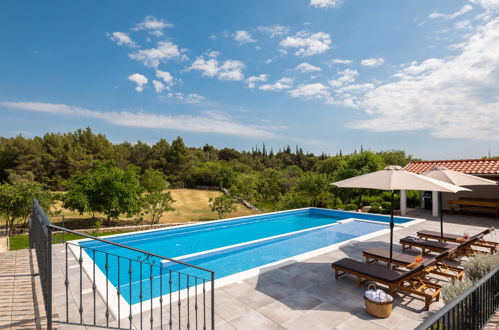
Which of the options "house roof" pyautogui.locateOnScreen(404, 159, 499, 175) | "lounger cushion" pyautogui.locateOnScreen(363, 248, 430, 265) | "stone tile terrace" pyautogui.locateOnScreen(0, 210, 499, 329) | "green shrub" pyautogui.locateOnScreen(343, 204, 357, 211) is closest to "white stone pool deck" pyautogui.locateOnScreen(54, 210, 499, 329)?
"stone tile terrace" pyautogui.locateOnScreen(0, 210, 499, 329)

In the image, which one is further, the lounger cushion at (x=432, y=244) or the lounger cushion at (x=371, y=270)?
the lounger cushion at (x=432, y=244)

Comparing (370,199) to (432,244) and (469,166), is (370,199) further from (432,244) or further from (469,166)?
(432,244)

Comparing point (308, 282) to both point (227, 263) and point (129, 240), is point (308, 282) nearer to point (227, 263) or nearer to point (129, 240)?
point (227, 263)

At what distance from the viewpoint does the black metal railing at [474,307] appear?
2.68m

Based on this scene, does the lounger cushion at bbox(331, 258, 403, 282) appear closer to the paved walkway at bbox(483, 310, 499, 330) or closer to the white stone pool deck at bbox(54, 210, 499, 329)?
the white stone pool deck at bbox(54, 210, 499, 329)

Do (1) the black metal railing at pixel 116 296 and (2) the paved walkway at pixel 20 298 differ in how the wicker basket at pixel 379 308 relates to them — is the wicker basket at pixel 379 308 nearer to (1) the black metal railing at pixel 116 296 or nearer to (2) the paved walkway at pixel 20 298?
(1) the black metal railing at pixel 116 296

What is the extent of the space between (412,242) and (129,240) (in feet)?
31.5

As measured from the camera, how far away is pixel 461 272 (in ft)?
18.1

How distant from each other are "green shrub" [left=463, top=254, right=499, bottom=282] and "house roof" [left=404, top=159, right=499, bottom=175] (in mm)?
10607

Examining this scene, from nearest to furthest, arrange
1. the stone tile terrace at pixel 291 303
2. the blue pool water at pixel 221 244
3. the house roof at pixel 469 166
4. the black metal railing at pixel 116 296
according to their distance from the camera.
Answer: the black metal railing at pixel 116 296 → the stone tile terrace at pixel 291 303 → the blue pool water at pixel 221 244 → the house roof at pixel 469 166

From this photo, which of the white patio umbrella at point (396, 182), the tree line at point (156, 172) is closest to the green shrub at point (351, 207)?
the tree line at point (156, 172)

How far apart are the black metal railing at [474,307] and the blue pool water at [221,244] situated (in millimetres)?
4786

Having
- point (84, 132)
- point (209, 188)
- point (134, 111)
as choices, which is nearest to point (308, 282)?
point (134, 111)

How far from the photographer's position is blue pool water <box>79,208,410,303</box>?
7.12 metres
